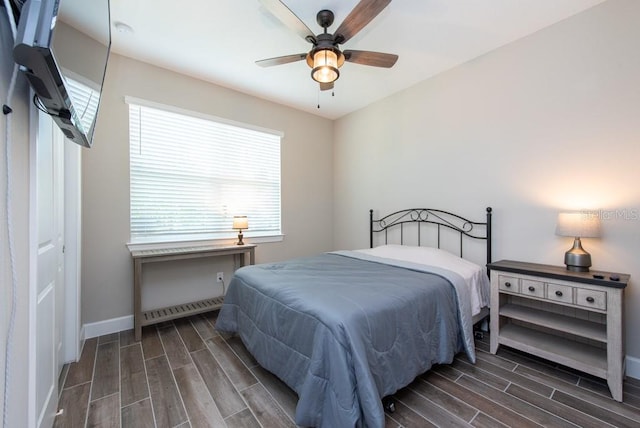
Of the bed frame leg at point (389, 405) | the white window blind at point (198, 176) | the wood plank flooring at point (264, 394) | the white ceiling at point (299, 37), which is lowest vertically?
the wood plank flooring at point (264, 394)

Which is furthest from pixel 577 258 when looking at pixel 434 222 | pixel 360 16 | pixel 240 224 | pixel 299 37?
pixel 240 224

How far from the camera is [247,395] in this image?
1.73 metres

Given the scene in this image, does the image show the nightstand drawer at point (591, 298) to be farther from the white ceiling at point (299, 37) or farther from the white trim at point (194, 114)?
the white trim at point (194, 114)

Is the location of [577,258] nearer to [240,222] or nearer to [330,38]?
[330,38]

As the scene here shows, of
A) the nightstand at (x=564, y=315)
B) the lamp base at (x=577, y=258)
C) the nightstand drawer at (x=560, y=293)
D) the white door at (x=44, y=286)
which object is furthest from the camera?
the lamp base at (x=577, y=258)

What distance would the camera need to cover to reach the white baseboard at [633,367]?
1895 mm

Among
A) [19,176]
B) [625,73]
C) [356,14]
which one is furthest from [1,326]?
[625,73]

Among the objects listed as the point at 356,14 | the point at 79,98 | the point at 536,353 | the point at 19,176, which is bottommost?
the point at 536,353

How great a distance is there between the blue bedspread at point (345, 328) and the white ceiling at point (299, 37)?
2052 millimetres

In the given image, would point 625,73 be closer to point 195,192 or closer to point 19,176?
point 19,176

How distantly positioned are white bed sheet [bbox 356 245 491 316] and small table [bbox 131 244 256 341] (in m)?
1.68

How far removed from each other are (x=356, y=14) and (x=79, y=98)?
5.11 feet

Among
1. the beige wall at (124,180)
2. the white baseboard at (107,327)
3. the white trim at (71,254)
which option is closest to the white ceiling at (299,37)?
the beige wall at (124,180)

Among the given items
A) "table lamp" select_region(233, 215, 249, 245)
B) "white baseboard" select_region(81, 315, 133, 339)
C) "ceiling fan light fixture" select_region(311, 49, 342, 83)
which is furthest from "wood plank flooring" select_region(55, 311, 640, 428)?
"ceiling fan light fixture" select_region(311, 49, 342, 83)
